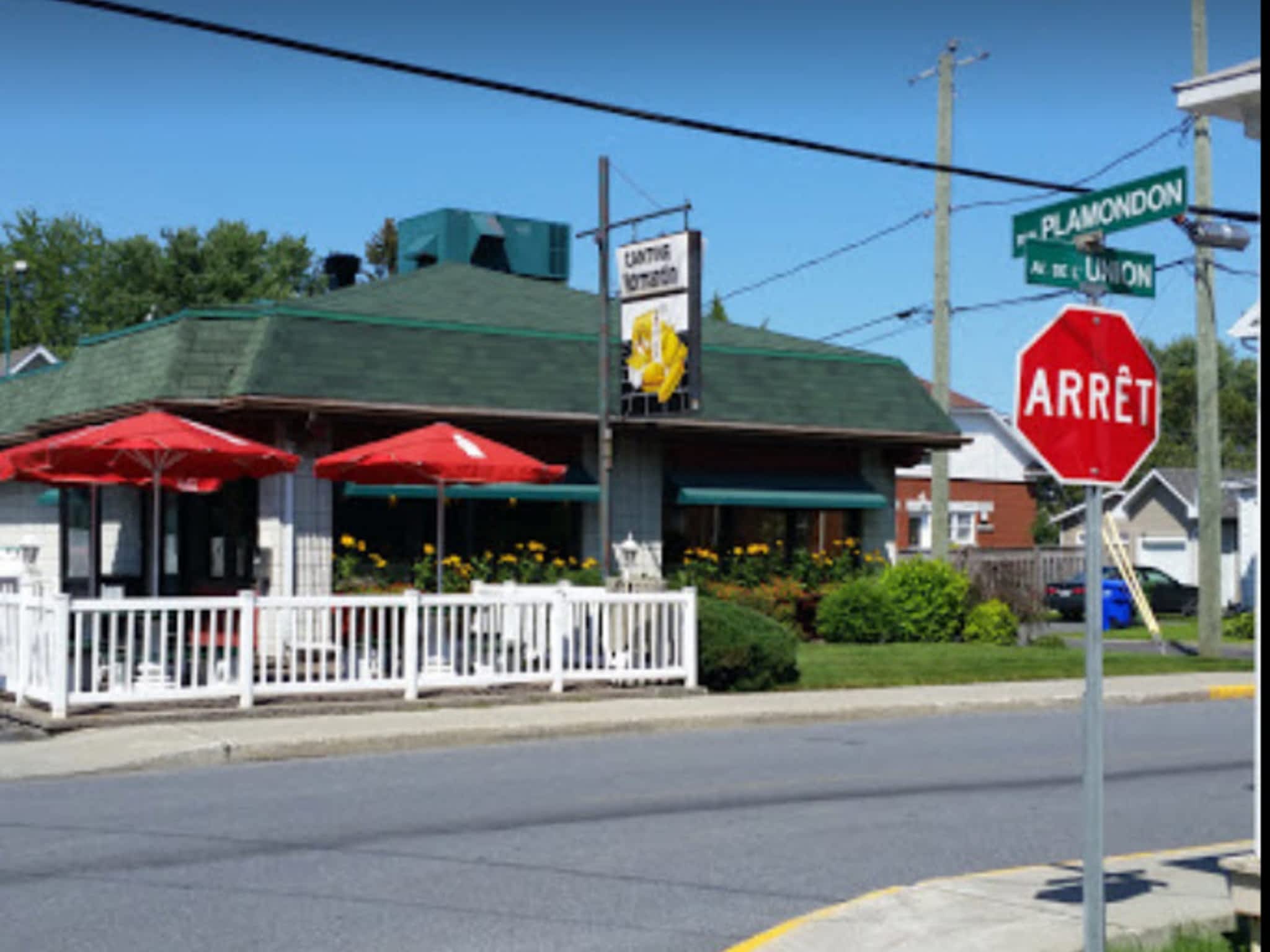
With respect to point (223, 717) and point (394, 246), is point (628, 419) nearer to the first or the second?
point (223, 717)

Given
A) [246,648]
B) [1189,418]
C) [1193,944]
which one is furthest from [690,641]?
[1189,418]

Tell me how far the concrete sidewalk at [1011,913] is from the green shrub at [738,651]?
33.9ft

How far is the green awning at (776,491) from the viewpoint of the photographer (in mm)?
A: 27636

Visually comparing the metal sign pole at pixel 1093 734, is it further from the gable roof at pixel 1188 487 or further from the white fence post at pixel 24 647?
the gable roof at pixel 1188 487

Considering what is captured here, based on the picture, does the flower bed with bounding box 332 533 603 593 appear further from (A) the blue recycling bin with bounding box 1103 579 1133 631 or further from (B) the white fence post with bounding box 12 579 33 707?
(A) the blue recycling bin with bounding box 1103 579 1133 631

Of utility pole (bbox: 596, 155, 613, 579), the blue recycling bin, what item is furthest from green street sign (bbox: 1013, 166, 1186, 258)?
the blue recycling bin

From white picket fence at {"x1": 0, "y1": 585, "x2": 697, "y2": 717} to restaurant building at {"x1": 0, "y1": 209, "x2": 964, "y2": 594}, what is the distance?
361 cm

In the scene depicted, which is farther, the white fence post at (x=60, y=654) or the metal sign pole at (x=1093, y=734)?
the white fence post at (x=60, y=654)

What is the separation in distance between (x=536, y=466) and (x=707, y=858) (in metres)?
9.78

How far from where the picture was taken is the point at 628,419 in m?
25.9

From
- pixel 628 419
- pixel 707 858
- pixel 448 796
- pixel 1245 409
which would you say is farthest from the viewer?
pixel 1245 409

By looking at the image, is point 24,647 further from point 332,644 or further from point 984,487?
point 984,487

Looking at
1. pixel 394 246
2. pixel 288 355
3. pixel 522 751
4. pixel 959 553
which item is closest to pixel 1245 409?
pixel 394 246

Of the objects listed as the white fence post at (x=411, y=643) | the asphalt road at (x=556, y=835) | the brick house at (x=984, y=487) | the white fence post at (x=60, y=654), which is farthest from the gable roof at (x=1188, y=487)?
the white fence post at (x=60, y=654)
